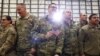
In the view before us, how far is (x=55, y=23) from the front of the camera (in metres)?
5.63

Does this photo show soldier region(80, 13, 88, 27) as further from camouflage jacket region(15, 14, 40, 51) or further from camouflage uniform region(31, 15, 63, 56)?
camouflage jacket region(15, 14, 40, 51)

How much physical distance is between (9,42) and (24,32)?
0.37m

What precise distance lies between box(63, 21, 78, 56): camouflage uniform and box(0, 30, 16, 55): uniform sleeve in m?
1.06

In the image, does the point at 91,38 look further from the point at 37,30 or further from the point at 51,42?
the point at 37,30

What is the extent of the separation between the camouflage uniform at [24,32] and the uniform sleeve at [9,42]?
125 millimetres

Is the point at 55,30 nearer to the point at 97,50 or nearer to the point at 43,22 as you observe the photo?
the point at 43,22

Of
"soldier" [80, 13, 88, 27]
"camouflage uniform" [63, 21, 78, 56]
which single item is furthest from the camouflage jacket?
→ "soldier" [80, 13, 88, 27]

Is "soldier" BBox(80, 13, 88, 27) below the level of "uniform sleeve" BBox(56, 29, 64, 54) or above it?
above

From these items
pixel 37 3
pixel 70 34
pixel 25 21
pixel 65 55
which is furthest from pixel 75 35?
pixel 37 3

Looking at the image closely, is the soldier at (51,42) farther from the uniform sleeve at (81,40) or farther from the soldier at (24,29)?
the uniform sleeve at (81,40)

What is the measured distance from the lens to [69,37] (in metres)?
5.70

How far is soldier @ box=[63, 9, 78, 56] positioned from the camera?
5641 millimetres

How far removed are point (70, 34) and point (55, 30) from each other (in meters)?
0.35

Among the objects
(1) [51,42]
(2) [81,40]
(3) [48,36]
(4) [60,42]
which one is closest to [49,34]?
(3) [48,36]
